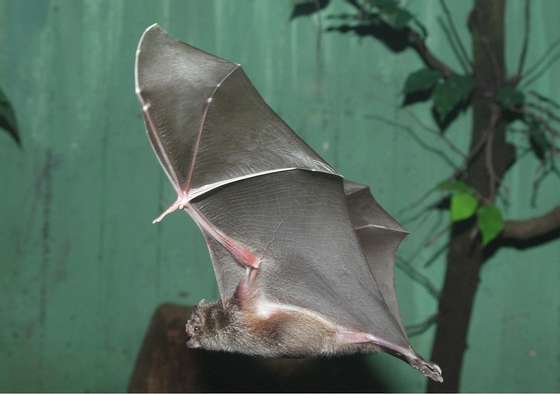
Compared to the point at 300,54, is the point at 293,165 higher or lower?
A: lower

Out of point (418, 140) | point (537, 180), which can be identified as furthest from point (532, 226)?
point (418, 140)

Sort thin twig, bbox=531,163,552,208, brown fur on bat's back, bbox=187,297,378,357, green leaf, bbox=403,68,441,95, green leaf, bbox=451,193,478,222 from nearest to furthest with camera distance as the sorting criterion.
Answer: brown fur on bat's back, bbox=187,297,378,357, green leaf, bbox=451,193,478,222, green leaf, bbox=403,68,441,95, thin twig, bbox=531,163,552,208

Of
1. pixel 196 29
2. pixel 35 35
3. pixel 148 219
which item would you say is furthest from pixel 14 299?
pixel 196 29

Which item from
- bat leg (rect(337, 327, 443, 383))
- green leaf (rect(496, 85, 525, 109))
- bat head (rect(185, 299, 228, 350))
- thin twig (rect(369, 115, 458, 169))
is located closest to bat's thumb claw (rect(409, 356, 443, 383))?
bat leg (rect(337, 327, 443, 383))

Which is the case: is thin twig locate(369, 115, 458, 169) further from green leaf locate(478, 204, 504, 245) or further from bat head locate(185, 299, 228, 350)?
bat head locate(185, 299, 228, 350)

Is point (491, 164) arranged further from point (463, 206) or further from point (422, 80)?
point (463, 206)

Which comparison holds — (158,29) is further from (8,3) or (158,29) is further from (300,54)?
(8,3)

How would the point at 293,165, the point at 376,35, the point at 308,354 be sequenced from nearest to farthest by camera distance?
the point at 308,354
the point at 293,165
the point at 376,35
